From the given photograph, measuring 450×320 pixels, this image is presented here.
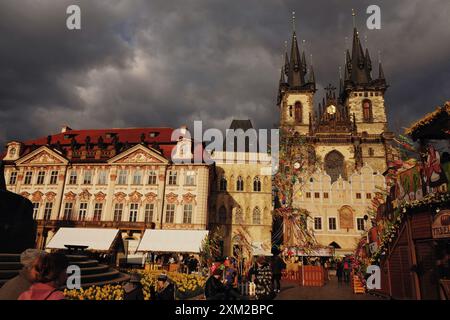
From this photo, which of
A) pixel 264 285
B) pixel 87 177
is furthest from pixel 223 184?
pixel 264 285

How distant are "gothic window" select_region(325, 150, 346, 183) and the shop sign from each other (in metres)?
37.2

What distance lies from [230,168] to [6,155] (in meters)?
23.9

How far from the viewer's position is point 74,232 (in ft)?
83.9

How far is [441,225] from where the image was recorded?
9.88 m

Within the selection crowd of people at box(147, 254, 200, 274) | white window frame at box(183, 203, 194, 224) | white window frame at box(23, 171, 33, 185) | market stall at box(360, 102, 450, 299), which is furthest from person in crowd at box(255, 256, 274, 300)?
white window frame at box(23, 171, 33, 185)

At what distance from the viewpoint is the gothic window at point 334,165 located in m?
46.8

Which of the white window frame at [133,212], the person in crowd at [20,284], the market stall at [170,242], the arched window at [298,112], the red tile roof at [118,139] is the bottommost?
the person in crowd at [20,284]

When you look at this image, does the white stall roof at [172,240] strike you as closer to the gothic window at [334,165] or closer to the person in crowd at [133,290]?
the person in crowd at [133,290]

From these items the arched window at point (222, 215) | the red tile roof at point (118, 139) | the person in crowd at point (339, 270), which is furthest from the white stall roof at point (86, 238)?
the person in crowd at point (339, 270)

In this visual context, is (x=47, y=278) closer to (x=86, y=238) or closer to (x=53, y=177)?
(x=86, y=238)

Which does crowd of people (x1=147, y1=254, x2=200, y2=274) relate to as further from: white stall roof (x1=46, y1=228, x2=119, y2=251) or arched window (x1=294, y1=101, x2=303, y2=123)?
arched window (x1=294, y1=101, x2=303, y2=123)
